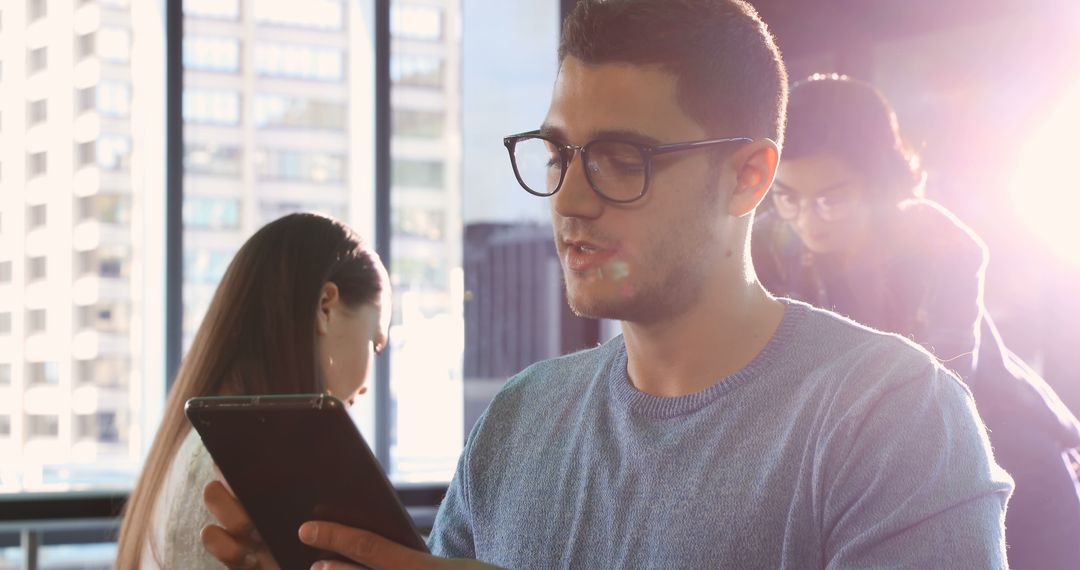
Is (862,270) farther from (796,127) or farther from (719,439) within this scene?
(719,439)

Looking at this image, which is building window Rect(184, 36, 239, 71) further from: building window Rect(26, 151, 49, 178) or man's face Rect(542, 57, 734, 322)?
man's face Rect(542, 57, 734, 322)

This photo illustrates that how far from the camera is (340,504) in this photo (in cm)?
107

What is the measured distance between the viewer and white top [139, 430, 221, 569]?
1614 millimetres

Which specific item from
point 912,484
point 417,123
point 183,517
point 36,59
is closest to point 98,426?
point 36,59

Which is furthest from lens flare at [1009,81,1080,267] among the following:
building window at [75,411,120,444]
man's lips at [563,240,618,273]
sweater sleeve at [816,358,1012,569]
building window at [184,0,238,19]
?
building window at [75,411,120,444]

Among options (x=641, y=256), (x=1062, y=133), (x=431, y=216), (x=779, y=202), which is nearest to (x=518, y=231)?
(x=431, y=216)

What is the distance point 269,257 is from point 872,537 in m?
1.23

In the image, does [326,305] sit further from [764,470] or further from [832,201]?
[764,470]

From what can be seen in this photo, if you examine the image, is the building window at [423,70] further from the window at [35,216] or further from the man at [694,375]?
the man at [694,375]

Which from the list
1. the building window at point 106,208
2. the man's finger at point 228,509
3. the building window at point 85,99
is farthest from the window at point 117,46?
the man's finger at point 228,509

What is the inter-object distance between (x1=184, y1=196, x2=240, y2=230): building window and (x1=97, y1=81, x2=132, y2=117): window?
17.1 inches

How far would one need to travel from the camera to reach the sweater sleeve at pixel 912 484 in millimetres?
915

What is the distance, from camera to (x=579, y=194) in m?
1.09

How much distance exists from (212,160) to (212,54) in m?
0.43
